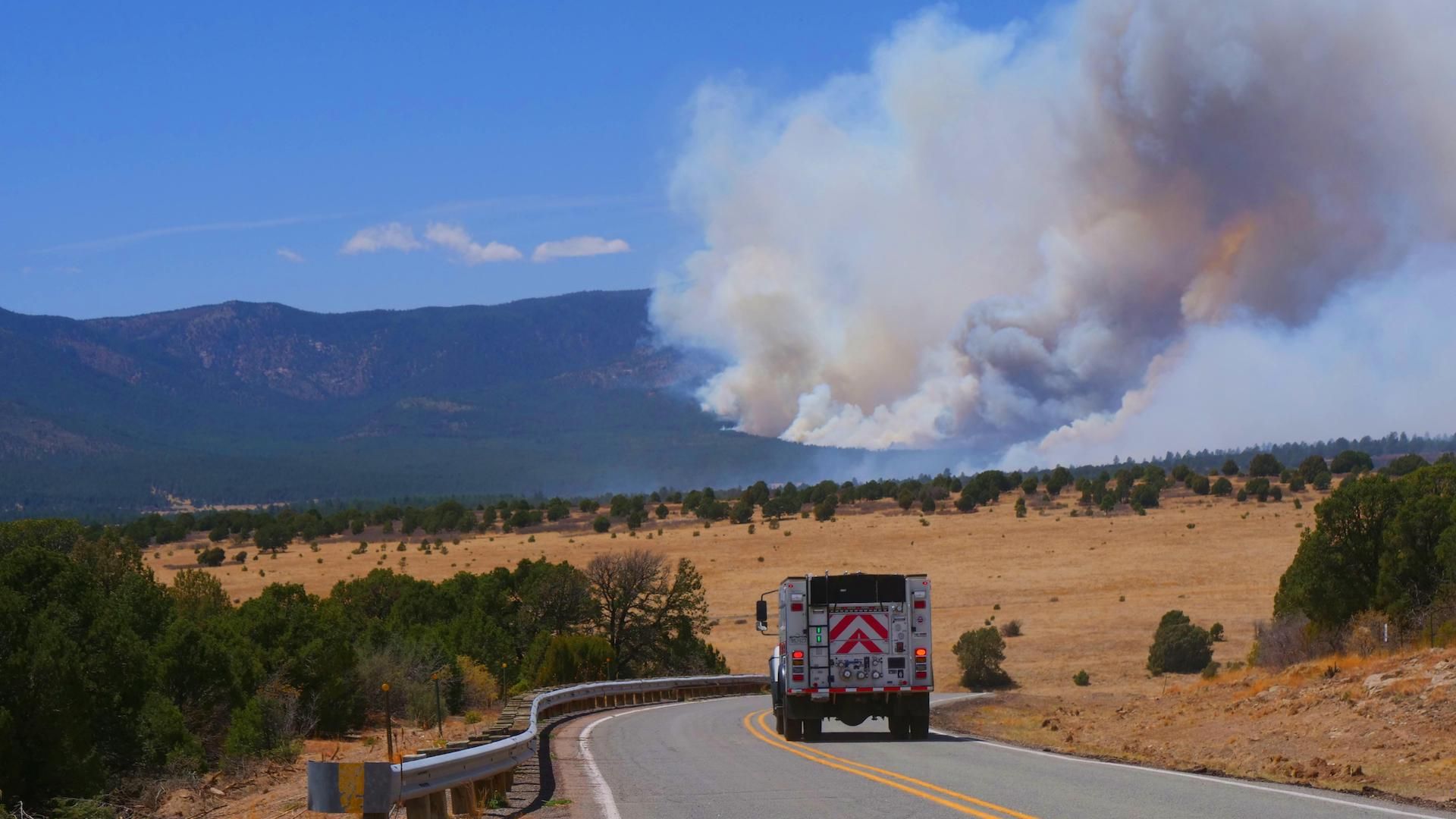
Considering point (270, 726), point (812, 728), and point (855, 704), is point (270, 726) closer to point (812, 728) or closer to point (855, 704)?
point (812, 728)

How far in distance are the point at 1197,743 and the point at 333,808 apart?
1676cm

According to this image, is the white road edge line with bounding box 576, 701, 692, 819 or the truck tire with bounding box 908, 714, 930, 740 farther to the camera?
the truck tire with bounding box 908, 714, 930, 740

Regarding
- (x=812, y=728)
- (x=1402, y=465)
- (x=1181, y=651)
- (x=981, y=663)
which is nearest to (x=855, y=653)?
(x=812, y=728)

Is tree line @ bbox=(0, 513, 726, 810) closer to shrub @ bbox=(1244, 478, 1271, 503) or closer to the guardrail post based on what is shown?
the guardrail post

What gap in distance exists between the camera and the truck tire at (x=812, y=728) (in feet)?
81.7

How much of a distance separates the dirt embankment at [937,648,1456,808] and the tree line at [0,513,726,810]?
45.5 ft

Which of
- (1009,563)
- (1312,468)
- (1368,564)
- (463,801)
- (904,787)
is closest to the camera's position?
(463,801)

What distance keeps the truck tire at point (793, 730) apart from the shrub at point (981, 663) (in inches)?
1289

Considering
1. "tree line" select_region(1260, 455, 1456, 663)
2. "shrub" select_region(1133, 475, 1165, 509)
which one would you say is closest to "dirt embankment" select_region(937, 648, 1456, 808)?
"tree line" select_region(1260, 455, 1456, 663)

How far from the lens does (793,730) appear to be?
82.0ft

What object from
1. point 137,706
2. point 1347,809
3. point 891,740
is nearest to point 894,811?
point 1347,809

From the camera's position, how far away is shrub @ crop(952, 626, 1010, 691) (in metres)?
56.9

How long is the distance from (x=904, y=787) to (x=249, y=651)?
22010 millimetres

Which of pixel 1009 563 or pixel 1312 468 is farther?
pixel 1312 468
